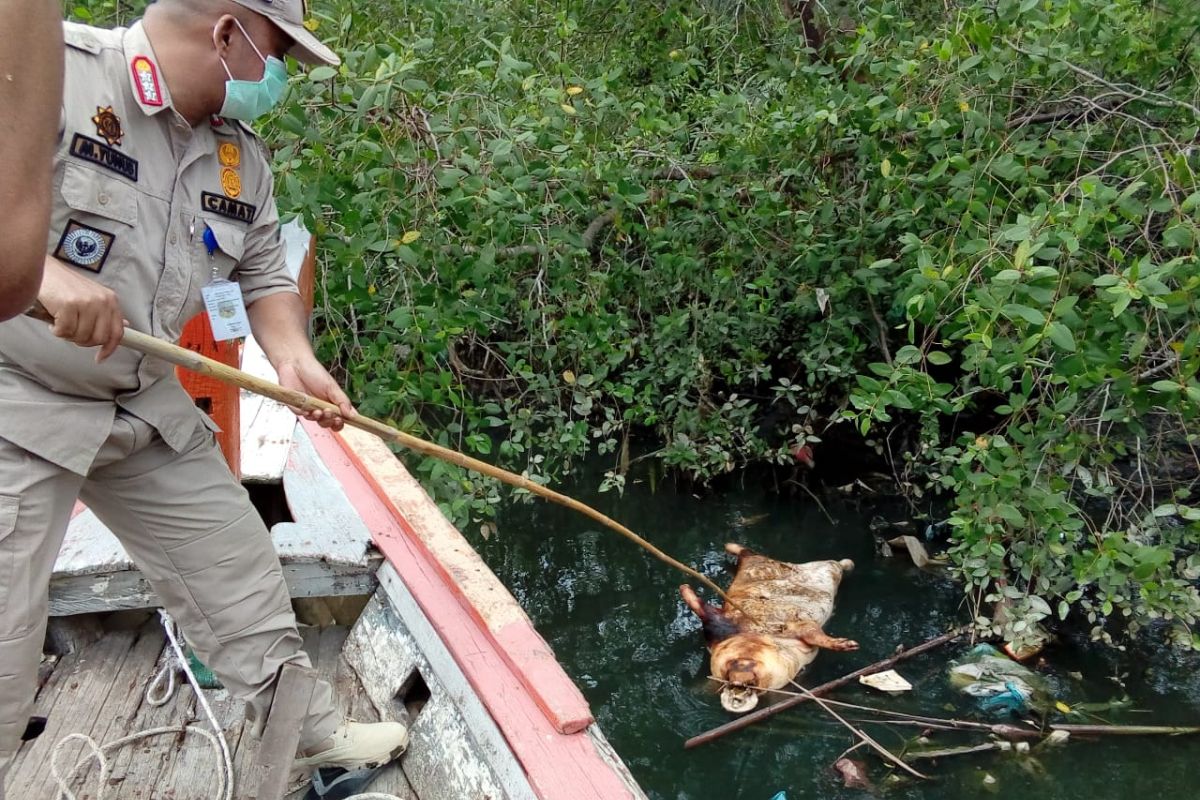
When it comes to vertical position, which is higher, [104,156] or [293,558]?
[104,156]

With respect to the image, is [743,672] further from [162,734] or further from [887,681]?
[162,734]

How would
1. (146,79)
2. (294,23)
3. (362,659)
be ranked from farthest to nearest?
(362,659) → (294,23) → (146,79)

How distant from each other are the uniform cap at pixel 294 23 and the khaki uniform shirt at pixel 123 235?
230 millimetres

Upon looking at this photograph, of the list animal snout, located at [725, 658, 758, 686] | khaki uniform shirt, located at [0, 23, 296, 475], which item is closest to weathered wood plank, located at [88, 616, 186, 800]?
khaki uniform shirt, located at [0, 23, 296, 475]

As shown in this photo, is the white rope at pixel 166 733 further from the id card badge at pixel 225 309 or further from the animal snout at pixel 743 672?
the animal snout at pixel 743 672

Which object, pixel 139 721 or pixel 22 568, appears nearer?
pixel 22 568

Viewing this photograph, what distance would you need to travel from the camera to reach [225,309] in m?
2.14

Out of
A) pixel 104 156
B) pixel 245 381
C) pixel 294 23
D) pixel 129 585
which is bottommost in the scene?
pixel 129 585

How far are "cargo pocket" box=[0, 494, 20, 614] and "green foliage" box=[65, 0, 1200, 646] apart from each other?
148 centimetres

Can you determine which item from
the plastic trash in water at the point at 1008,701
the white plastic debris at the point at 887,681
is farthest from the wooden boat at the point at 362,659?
the plastic trash in water at the point at 1008,701

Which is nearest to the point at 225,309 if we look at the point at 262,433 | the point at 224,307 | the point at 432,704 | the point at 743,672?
the point at 224,307

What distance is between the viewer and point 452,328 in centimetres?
353

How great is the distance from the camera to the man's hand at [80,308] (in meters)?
1.54

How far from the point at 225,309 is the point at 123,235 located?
0.33 meters
